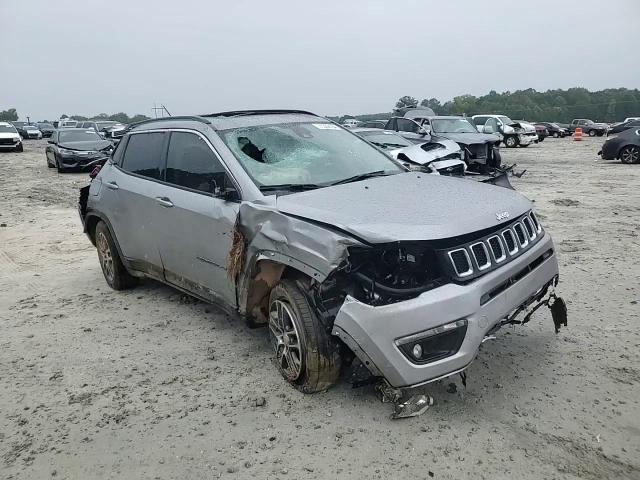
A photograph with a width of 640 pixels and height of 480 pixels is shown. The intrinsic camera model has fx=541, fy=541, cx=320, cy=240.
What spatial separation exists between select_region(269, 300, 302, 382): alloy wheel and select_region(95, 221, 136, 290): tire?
257cm

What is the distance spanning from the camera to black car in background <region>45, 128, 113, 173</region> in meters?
17.4

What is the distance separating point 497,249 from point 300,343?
1.29m

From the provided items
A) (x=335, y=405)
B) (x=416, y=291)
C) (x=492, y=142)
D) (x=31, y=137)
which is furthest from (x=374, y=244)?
(x=31, y=137)

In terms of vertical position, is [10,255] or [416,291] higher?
[416,291]

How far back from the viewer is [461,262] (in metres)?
2.96

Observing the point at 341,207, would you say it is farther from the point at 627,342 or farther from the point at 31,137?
the point at 31,137

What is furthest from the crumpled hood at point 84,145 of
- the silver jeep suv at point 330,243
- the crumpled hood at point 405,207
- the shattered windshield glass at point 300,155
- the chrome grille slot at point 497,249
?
the chrome grille slot at point 497,249

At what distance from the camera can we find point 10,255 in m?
7.38

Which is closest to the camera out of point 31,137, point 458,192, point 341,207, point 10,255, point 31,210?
point 341,207

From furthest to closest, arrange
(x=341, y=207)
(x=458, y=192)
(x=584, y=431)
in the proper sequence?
(x=458, y=192)
(x=341, y=207)
(x=584, y=431)

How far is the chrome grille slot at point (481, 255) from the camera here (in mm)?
3027

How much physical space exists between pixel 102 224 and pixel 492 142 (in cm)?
1054

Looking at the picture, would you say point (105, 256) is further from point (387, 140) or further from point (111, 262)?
point (387, 140)

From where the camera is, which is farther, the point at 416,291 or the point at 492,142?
the point at 492,142
